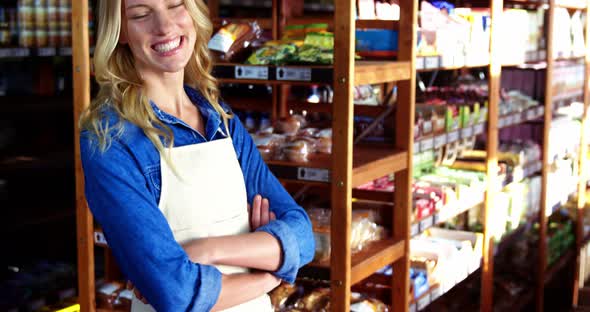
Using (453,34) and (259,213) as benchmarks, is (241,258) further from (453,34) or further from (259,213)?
(453,34)

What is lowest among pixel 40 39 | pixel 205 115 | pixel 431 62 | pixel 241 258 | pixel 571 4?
pixel 241 258

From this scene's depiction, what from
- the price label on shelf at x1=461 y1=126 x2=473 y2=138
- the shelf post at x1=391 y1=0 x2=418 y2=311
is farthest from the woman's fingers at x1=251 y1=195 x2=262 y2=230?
the price label on shelf at x1=461 y1=126 x2=473 y2=138

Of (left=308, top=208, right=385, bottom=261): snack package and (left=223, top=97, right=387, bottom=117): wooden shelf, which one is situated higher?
(left=223, top=97, right=387, bottom=117): wooden shelf

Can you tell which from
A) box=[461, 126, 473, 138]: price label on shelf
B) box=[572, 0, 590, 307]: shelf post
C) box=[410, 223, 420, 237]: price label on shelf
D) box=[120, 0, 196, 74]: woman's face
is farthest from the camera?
box=[572, 0, 590, 307]: shelf post

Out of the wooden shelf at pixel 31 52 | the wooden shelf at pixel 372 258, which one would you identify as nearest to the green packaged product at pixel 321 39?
the wooden shelf at pixel 372 258

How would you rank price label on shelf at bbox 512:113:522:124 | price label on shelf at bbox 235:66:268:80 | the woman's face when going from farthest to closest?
price label on shelf at bbox 512:113:522:124
price label on shelf at bbox 235:66:268:80
the woman's face

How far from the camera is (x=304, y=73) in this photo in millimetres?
2658

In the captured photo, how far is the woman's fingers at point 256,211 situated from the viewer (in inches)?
72.7

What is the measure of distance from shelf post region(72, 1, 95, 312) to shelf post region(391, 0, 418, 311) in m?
1.19

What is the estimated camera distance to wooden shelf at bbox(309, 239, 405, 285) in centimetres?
284

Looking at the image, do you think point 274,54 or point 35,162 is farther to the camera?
point 35,162

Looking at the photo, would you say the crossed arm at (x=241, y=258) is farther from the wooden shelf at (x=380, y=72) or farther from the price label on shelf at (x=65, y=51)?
the price label on shelf at (x=65, y=51)

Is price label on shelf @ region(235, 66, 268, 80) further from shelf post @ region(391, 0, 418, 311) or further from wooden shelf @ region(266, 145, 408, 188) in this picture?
shelf post @ region(391, 0, 418, 311)

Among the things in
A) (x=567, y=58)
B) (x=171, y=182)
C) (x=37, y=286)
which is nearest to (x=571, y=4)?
(x=567, y=58)
